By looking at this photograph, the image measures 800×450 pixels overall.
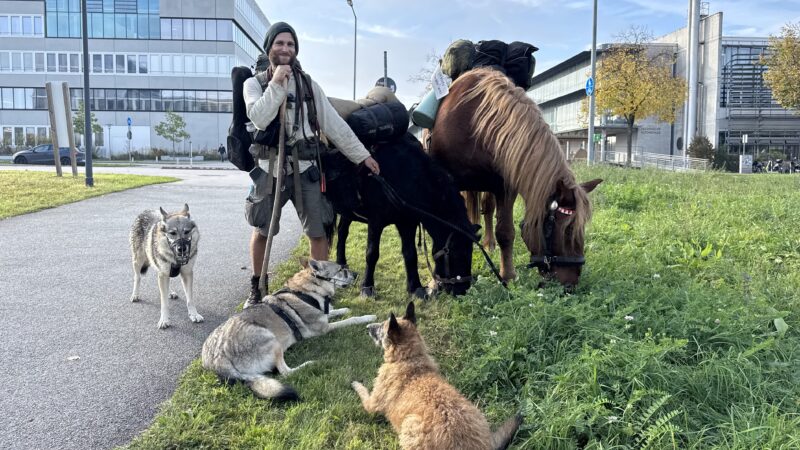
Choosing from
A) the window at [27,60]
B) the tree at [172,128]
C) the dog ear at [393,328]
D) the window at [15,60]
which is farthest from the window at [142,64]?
the dog ear at [393,328]

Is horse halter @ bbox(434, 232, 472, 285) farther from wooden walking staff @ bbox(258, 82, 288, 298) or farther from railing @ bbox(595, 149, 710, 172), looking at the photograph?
railing @ bbox(595, 149, 710, 172)

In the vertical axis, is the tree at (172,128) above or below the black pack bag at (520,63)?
above

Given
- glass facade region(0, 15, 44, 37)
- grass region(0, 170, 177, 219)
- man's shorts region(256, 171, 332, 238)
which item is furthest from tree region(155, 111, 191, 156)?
man's shorts region(256, 171, 332, 238)

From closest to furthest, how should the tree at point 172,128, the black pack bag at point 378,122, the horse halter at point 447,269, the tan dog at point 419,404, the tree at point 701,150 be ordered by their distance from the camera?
1. the tan dog at point 419,404
2. the horse halter at point 447,269
3. the black pack bag at point 378,122
4. the tree at point 701,150
5. the tree at point 172,128

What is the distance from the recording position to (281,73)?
412cm

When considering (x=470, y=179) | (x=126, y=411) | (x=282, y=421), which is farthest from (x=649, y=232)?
(x=126, y=411)

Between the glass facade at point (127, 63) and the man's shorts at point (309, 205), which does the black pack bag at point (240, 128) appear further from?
the glass facade at point (127, 63)

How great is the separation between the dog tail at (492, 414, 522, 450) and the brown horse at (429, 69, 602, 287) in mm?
1668

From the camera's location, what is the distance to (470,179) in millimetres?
5090

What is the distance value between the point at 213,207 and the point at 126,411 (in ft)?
32.2

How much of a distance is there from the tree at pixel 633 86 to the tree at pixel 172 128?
3433 centimetres

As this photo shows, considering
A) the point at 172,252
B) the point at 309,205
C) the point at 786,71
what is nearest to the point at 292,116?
the point at 309,205

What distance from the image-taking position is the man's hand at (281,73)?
4.09 meters

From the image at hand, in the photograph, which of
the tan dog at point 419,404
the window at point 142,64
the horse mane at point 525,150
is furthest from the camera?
the window at point 142,64
